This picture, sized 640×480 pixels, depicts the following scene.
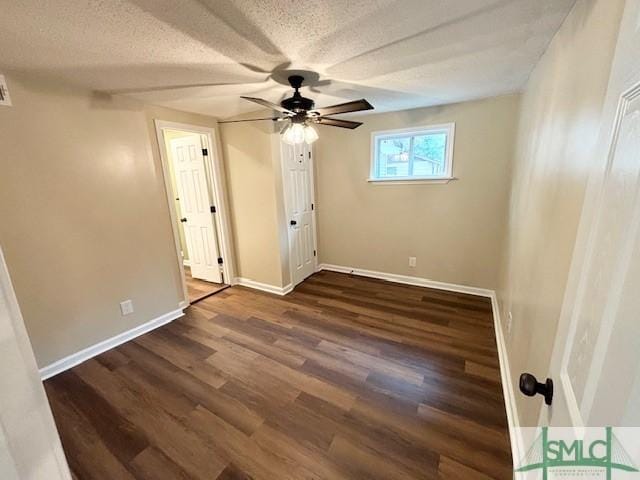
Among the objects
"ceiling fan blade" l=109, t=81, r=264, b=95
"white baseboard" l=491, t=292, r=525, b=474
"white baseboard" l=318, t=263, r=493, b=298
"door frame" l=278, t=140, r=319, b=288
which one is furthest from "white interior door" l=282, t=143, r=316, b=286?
"white baseboard" l=491, t=292, r=525, b=474

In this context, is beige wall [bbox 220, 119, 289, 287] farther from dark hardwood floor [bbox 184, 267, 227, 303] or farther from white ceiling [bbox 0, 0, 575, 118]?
white ceiling [bbox 0, 0, 575, 118]

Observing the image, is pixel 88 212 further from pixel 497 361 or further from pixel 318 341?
pixel 497 361

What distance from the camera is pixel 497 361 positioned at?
212cm

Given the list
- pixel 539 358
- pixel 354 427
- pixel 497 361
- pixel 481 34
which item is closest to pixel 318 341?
pixel 354 427

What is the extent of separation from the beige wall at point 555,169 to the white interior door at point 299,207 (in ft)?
8.11

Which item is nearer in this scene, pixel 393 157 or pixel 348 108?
pixel 348 108

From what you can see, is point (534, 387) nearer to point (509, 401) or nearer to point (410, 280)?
point (509, 401)

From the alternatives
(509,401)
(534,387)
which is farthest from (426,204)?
(534,387)

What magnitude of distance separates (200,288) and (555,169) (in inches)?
154

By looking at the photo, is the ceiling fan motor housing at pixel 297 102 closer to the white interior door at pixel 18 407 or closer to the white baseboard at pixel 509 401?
the white interior door at pixel 18 407

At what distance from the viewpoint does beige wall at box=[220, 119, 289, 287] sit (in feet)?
10.4

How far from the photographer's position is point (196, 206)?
144 inches

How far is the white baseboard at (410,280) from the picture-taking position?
3.27 meters

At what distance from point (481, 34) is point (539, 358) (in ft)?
5.77
